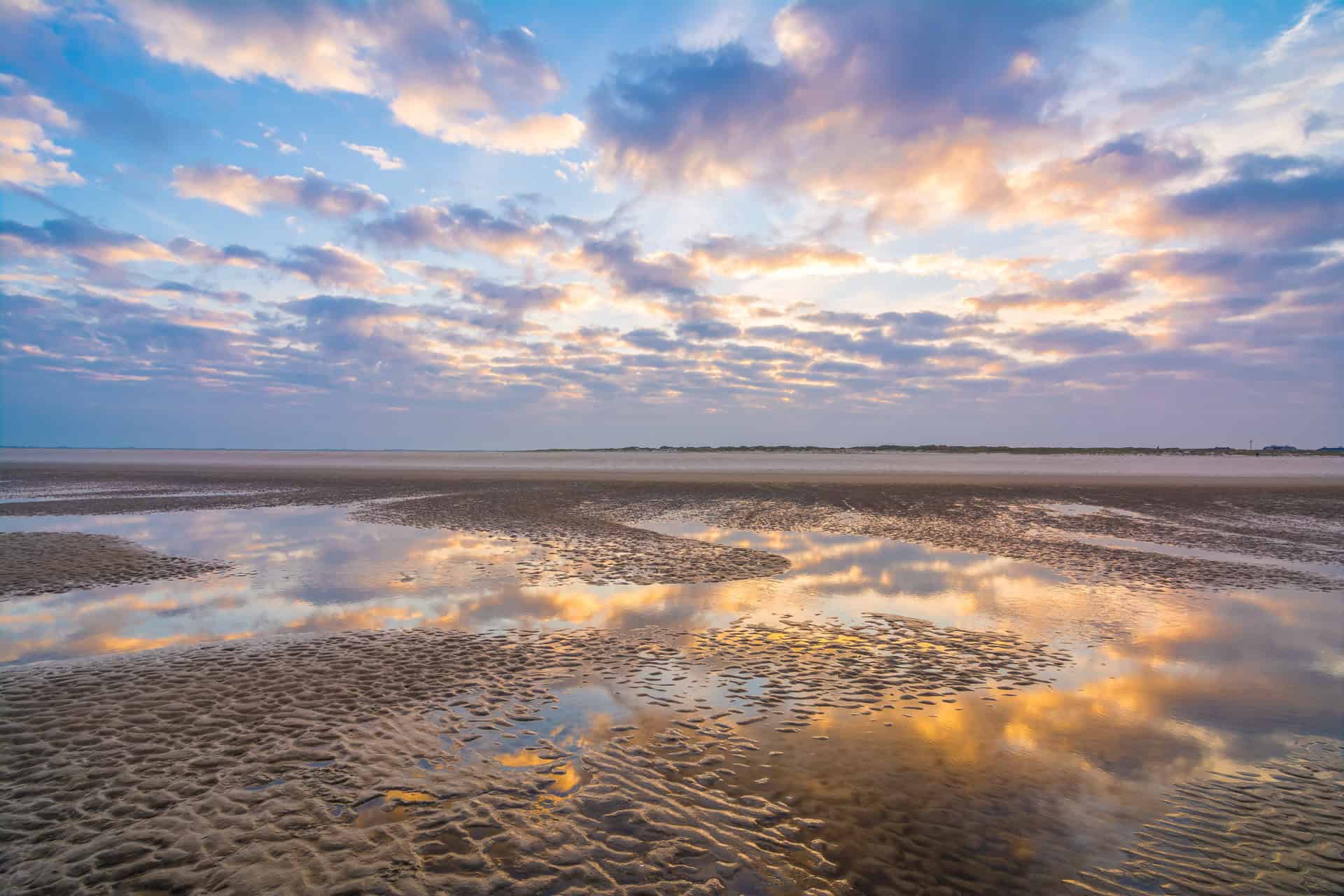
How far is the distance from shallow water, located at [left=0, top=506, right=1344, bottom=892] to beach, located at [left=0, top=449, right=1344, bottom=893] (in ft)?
0.22

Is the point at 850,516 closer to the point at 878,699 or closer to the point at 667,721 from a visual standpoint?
the point at 878,699

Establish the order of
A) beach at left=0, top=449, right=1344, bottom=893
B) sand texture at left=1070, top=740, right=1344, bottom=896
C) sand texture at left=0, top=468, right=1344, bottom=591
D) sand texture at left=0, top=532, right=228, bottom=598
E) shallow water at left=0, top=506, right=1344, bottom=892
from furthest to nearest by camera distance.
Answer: sand texture at left=0, top=468, right=1344, bottom=591
sand texture at left=0, top=532, right=228, bottom=598
shallow water at left=0, top=506, right=1344, bottom=892
beach at left=0, top=449, right=1344, bottom=893
sand texture at left=1070, top=740, right=1344, bottom=896

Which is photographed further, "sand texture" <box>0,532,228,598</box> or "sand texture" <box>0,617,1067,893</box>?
"sand texture" <box>0,532,228,598</box>

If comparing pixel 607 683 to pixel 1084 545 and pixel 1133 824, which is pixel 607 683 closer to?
pixel 1133 824

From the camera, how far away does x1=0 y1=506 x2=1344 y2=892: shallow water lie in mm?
6691

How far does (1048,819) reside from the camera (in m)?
6.61

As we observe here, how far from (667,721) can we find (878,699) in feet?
11.6

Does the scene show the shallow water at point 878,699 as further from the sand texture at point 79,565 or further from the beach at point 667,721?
the sand texture at point 79,565

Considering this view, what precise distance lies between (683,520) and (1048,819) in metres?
26.1

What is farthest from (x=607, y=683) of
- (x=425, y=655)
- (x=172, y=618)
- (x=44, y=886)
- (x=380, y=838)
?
(x=172, y=618)

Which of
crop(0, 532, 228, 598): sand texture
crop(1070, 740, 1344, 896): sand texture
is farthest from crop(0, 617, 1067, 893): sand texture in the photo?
crop(0, 532, 228, 598): sand texture

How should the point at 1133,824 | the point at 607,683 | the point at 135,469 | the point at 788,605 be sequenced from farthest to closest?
the point at 135,469 < the point at 788,605 < the point at 607,683 < the point at 1133,824

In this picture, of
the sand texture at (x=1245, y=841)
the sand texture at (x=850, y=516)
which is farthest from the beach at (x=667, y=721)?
the sand texture at (x=850, y=516)

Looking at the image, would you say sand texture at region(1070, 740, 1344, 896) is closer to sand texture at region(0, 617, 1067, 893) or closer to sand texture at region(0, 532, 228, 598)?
sand texture at region(0, 617, 1067, 893)
